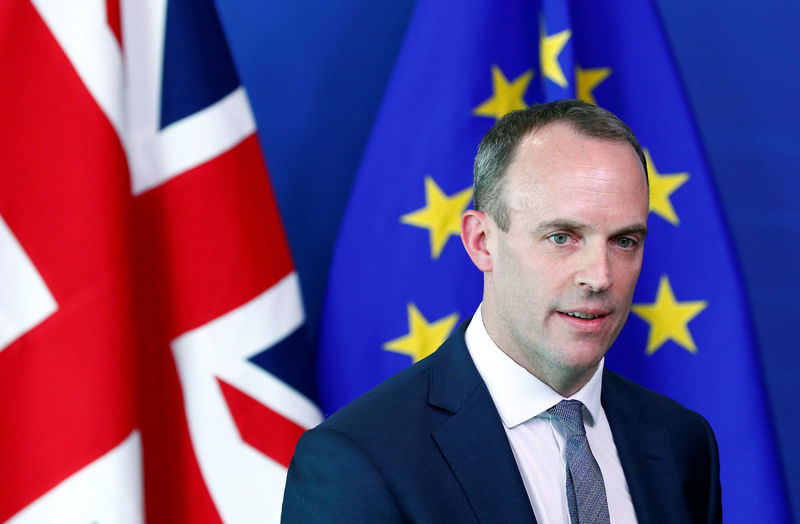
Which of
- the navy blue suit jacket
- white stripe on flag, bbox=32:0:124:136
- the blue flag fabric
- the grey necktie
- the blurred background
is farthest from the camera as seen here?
the blurred background

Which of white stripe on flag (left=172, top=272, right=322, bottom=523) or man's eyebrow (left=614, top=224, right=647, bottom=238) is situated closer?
man's eyebrow (left=614, top=224, right=647, bottom=238)

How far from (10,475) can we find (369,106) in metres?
1.56

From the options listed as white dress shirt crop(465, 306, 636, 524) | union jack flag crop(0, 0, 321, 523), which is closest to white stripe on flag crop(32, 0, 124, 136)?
union jack flag crop(0, 0, 321, 523)

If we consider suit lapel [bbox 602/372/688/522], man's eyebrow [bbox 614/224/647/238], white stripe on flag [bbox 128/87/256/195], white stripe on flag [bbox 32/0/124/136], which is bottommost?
suit lapel [bbox 602/372/688/522]

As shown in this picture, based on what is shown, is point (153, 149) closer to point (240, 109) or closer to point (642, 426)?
point (240, 109)

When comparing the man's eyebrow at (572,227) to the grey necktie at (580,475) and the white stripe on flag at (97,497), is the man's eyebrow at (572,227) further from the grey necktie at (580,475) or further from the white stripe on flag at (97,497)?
the white stripe on flag at (97,497)

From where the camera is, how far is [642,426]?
5.73 feet

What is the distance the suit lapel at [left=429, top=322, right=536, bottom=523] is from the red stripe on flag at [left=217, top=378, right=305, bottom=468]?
877mm

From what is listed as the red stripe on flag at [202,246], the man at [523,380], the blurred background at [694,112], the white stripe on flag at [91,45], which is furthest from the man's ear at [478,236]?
the blurred background at [694,112]

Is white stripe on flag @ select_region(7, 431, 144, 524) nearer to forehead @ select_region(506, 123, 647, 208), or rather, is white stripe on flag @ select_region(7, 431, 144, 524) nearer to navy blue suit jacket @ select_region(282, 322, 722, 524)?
navy blue suit jacket @ select_region(282, 322, 722, 524)

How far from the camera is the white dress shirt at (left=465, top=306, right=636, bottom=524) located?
150 cm

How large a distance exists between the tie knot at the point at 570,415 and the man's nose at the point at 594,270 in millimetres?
218

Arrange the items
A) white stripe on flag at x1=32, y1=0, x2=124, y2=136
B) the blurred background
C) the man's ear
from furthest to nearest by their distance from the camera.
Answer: the blurred background
white stripe on flag at x1=32, y1=0, x2=124, y2=136
the man's ear

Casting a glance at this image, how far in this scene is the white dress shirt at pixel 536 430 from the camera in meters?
1.50
